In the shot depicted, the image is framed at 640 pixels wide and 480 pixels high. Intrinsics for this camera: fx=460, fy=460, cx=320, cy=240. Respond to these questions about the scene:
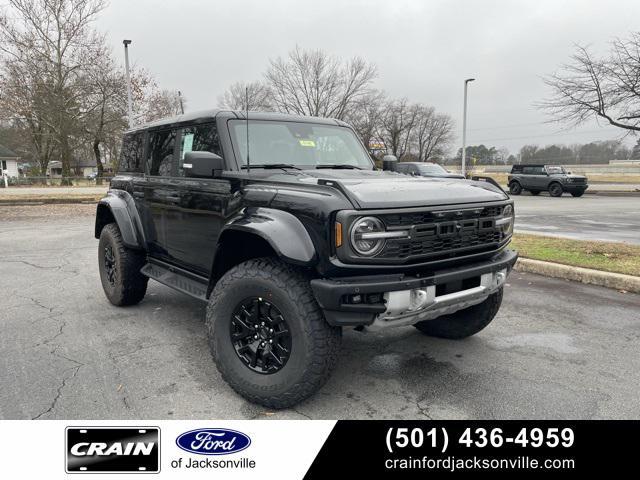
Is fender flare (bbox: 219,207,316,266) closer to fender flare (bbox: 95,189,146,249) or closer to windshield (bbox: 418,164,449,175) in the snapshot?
fender flare (bbox: 95,189,146,249)

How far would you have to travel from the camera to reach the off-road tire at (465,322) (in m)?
3.68

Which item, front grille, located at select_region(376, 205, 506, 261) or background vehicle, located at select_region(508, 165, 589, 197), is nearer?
front grille, located at select_region(376, 205, 506, 261)

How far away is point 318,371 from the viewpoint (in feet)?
8.59

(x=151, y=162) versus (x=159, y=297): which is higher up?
(x=151, y=162)

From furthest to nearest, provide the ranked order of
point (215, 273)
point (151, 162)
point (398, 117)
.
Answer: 1. point (398, 117)
2. point (151, 162)
3. point (215, 273)

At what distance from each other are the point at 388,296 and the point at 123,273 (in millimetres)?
3173

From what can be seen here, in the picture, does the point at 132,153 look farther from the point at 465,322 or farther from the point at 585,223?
the point at 585,223

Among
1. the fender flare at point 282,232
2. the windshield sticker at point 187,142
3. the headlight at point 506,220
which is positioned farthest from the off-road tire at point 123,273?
the headlight at point 506,220

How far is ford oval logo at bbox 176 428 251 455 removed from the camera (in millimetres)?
2375

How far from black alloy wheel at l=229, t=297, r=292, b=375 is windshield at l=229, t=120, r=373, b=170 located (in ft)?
3.94

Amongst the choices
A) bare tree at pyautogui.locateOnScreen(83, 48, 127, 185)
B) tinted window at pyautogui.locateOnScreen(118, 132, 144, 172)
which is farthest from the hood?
bare tree at pyautogui.locateOnScreen(83, 48, 127, 185)

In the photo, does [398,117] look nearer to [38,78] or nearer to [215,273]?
[38,78]

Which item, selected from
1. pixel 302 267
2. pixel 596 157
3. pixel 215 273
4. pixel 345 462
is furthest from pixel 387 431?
pixel 596 157

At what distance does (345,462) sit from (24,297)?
4.68 m
